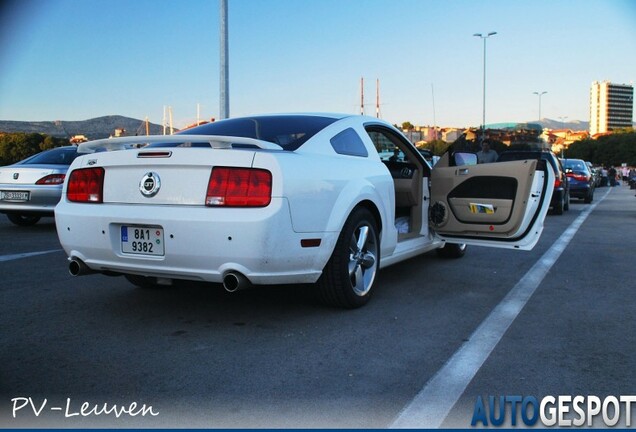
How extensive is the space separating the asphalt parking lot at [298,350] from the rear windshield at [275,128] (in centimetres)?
123

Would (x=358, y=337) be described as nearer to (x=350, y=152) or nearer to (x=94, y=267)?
(x=350, y=152)

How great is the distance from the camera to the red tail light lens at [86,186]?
13.1 ft

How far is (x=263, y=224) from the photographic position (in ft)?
11.5

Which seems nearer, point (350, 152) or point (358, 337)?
point (358, 337)

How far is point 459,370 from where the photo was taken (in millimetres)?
3145

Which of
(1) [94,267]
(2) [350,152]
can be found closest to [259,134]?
(2) [350,152]

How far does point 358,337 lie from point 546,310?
1.65 m

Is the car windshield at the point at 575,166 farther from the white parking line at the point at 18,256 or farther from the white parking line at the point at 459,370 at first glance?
the white parking line at the point at 18,256

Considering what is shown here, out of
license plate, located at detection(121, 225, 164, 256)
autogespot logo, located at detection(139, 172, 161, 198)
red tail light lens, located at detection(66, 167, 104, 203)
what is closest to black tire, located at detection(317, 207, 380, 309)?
license plate, located at detection(121, 225, 164, 256)

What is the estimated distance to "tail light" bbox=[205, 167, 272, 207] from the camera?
3.56m

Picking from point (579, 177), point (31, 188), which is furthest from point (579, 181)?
point (31, 188)

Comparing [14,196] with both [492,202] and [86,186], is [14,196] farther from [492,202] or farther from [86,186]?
[492,202]

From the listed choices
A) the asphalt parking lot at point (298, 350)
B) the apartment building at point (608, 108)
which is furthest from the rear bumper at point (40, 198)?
the apartment building at point (608, 108)

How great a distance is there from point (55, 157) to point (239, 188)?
290 inches
